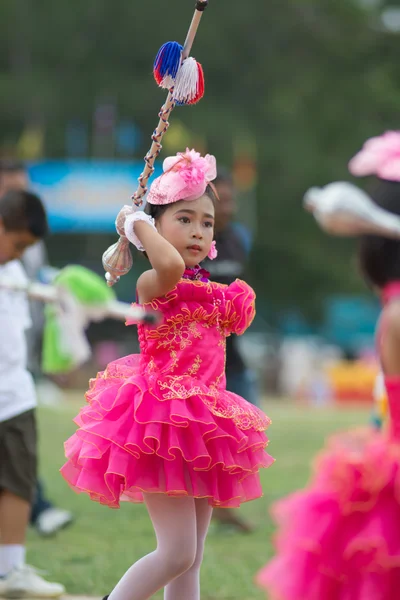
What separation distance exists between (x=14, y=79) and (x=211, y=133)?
6.16 meters

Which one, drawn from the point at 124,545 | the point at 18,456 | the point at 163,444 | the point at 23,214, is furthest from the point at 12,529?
the point at 163,444

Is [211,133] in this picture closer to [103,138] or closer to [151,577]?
[103,138]

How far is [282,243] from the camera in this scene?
3697 centimetres

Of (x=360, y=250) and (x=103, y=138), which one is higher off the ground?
(x=103, y=138)

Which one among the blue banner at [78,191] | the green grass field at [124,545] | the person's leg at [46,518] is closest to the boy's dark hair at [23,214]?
the green grass field at [124,545]

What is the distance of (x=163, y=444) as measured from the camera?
3.76 metres

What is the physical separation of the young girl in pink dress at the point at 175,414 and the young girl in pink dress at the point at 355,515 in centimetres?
78

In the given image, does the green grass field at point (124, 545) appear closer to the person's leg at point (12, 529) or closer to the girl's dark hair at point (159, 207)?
the person's leg at point (12, 529)

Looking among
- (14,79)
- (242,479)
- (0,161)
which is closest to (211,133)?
(14,79)

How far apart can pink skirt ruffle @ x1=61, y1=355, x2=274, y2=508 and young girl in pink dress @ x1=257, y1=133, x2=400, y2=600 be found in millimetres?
762

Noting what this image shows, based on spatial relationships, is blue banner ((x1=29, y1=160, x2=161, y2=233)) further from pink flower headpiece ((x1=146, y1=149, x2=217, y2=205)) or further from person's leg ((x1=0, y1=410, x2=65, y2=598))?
pink flower headpiece ((x1=146, y1=149, x2=217, y2=205))

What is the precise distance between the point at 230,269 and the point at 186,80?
3.04m

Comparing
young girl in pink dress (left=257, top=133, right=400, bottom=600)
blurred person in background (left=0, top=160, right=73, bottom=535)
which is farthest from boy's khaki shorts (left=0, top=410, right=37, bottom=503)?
young girl in pink dress (left=257, top=133, right=400, bottom=600)

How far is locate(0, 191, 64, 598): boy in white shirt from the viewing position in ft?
17.1
